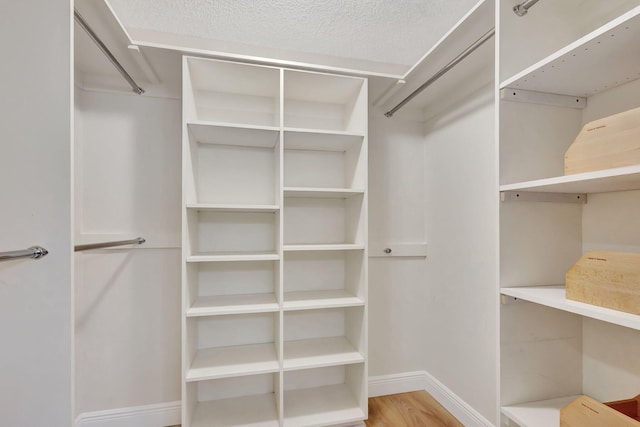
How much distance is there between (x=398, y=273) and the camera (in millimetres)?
2102

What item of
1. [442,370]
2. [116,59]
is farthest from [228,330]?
[116,59]

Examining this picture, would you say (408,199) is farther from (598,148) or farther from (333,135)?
(598,148)

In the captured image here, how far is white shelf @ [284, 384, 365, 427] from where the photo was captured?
162 cm

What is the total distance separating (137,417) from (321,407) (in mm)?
1097

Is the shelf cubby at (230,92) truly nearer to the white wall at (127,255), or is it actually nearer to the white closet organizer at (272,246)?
the white closet organizer at (272,246)

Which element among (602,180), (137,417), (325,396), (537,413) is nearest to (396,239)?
(325,396)

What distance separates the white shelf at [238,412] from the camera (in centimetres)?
160

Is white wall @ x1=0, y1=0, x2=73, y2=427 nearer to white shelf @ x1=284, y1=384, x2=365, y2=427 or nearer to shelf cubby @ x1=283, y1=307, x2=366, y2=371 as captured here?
shelf cubby @ x1=283, y1=307, x2=366, y2=371

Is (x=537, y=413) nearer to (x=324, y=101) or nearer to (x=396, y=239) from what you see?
(x=396, y=239)

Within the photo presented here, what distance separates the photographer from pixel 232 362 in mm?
1612

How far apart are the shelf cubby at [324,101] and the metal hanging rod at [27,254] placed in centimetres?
132

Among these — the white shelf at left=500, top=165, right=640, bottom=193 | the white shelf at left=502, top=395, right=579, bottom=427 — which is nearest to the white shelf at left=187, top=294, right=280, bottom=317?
the white shelf at left=502, top=395, right=579, bottom=427

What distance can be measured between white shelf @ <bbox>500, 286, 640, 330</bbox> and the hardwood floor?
1.22 metres

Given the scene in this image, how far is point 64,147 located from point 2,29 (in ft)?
1.19
